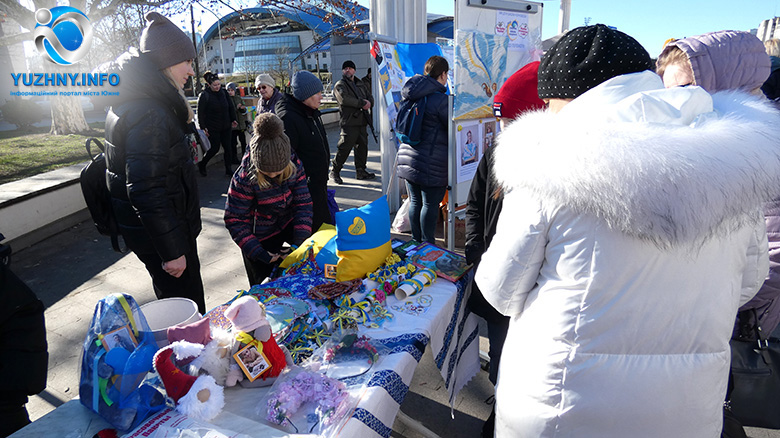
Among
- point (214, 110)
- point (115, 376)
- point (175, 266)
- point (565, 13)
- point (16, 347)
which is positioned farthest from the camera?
point (214, 110)

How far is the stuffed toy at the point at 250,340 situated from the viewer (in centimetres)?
131

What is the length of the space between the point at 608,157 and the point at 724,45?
4.00ft

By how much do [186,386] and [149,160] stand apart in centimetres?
110

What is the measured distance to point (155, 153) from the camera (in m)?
1.87

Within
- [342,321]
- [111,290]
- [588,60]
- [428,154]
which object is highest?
[588,60]

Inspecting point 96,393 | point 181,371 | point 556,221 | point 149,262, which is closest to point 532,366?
point 556,221

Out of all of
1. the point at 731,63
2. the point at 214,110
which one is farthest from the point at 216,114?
the point at 731,63

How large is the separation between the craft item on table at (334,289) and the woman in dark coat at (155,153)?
0.74 m

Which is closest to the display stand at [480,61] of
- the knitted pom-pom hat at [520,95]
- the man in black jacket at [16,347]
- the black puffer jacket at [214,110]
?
the knitted pom-pom hat at [520,95]

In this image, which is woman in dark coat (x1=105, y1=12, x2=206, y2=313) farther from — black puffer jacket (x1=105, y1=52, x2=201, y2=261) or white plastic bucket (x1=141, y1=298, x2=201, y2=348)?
white plastic bucket (x1=141, y1=298, x2=201, y2=348)

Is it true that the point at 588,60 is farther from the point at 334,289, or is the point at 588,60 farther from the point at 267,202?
the point at 267,202

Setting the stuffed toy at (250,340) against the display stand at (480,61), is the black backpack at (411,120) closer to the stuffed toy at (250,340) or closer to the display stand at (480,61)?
the display stand at (480,61)

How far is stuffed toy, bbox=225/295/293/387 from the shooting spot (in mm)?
1309

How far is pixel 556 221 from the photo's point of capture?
1.06 meters
